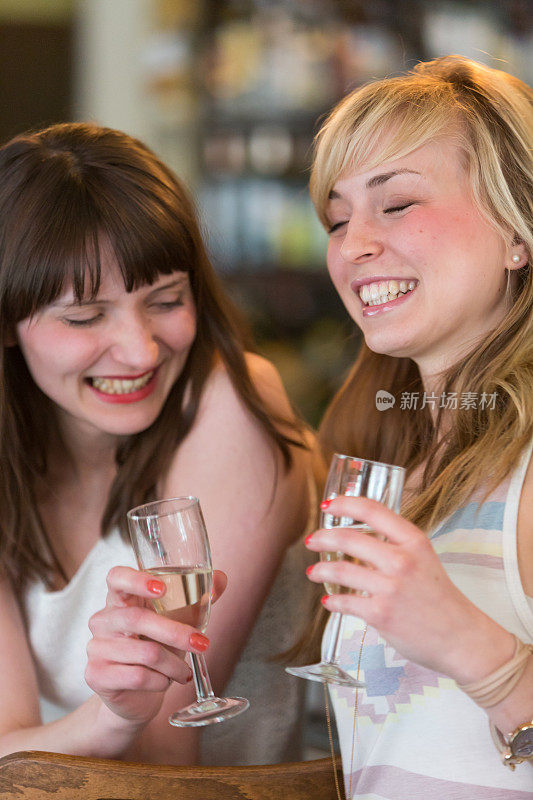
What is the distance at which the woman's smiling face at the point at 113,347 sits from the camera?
1373 millimetres

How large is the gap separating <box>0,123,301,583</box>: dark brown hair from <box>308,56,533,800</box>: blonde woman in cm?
27

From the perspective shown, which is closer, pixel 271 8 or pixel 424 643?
Answer: pixel 424 643

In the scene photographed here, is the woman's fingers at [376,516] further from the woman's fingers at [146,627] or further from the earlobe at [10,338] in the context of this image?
the earlobe at [10,338]

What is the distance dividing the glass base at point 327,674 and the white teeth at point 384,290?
18.2 inches

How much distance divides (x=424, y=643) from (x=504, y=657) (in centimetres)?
8

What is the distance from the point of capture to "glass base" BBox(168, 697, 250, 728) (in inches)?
39.6

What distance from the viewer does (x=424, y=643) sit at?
84 cm

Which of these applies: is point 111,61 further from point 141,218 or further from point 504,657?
point 504,657

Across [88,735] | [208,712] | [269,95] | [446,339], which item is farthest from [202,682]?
[269,95]

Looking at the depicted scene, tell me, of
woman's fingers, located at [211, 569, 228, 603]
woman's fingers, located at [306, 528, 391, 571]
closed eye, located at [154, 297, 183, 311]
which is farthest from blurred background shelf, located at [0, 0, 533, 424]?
woman's fingers, located at [306, 528, 391, 571]

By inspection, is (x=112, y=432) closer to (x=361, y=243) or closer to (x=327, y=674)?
(x=361, y=243)

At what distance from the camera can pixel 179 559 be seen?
1000mm

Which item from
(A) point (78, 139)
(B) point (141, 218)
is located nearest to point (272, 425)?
(B) point (141, 218)

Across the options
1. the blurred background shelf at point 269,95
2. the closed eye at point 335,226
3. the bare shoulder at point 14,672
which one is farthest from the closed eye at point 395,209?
the blurred background shelf at point 269,95
